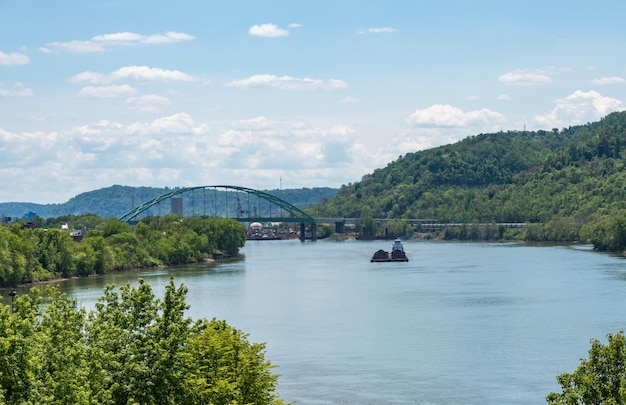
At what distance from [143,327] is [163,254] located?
9378 centimetres

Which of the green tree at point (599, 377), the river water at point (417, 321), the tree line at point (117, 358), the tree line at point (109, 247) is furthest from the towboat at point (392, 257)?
the green tree at point (599, 377)

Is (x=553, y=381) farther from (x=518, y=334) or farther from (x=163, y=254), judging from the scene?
(x=163, y=254)

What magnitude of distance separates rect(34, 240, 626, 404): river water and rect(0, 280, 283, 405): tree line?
1156cm

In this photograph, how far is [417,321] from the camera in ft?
183

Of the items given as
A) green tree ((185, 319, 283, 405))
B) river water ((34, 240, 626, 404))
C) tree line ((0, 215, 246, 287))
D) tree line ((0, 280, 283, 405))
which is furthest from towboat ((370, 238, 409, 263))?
tree line ((0, 280, 283, 405))

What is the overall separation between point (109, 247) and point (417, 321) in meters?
51.5

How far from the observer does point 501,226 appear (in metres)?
185

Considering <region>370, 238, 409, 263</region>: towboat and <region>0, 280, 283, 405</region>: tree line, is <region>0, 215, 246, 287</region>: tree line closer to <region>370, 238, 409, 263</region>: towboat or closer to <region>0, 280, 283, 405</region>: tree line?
<region>370, 238, 409, 263</region>: towboat

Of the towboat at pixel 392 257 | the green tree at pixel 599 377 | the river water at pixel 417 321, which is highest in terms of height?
the towboat at pixel 392 257

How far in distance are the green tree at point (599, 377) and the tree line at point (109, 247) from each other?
60496 mm

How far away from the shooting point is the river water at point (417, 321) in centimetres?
3766

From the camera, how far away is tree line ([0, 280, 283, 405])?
18.4 m

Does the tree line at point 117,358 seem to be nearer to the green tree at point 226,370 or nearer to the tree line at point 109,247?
the green tree at point 226,370

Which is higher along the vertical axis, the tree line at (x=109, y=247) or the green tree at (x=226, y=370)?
the tree line at (x=109, y=247)
